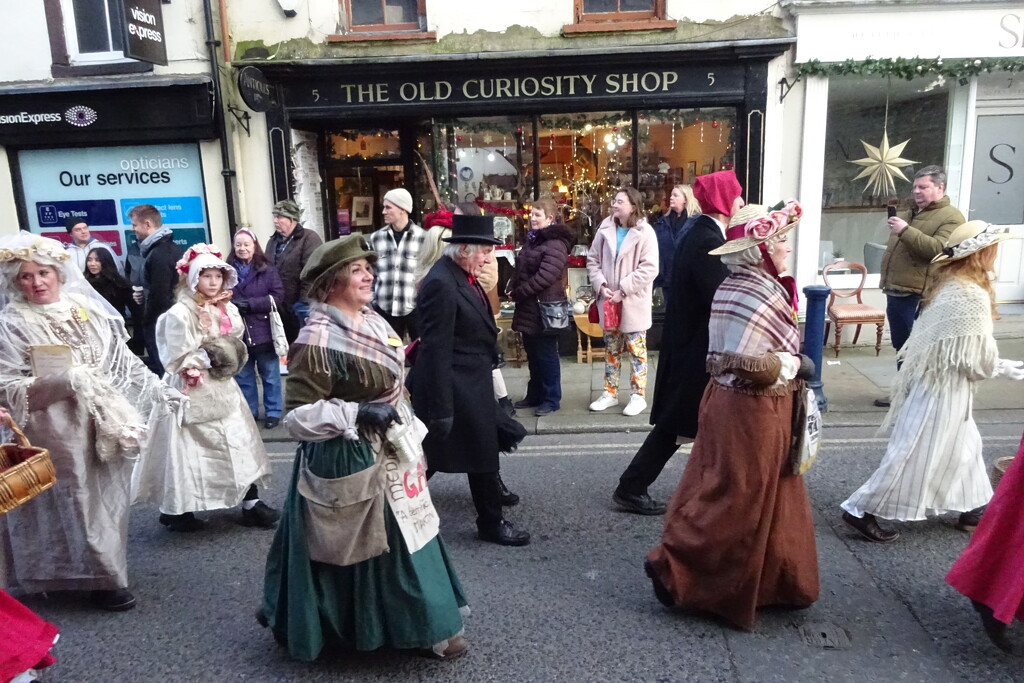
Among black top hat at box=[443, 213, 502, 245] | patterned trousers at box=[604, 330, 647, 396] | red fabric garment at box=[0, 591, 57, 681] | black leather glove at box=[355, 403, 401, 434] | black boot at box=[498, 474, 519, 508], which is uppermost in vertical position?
black top hat at box=[443, 213, 502, 245]

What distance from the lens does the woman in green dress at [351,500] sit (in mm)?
2996

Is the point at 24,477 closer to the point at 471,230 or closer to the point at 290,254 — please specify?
the point at 471,230

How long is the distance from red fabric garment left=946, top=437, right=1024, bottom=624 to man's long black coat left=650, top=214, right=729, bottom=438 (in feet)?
4.76

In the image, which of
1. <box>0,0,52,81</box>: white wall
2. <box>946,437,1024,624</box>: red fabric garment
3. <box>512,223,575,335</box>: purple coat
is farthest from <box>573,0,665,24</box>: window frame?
<box>946,437,1024,624</box>: red fabric garment

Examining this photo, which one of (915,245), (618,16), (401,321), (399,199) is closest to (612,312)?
(401,321)

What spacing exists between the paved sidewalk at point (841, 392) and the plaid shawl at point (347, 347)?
12.0 feet

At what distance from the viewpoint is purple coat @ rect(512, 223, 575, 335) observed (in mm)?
6770

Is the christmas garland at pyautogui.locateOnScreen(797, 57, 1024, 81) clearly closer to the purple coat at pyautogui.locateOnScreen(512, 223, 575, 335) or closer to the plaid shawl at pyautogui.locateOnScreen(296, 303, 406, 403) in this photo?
the purple coat at pyautogui.locateOnScreen(512, 223, 575, 335)

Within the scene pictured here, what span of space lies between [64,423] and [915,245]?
6117 mm

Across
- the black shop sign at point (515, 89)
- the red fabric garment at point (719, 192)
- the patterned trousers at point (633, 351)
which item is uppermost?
the black shop sign at point (515, 89)

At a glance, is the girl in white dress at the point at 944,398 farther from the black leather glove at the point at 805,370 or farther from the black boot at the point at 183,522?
the black boot at the point at 183,522

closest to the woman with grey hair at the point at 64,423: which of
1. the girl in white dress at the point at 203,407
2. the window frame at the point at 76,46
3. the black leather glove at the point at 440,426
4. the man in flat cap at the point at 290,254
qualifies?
the girl in white dress at the point at 203,407

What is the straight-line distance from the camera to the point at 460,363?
408 centimetres

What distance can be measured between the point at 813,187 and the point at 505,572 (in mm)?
6767
